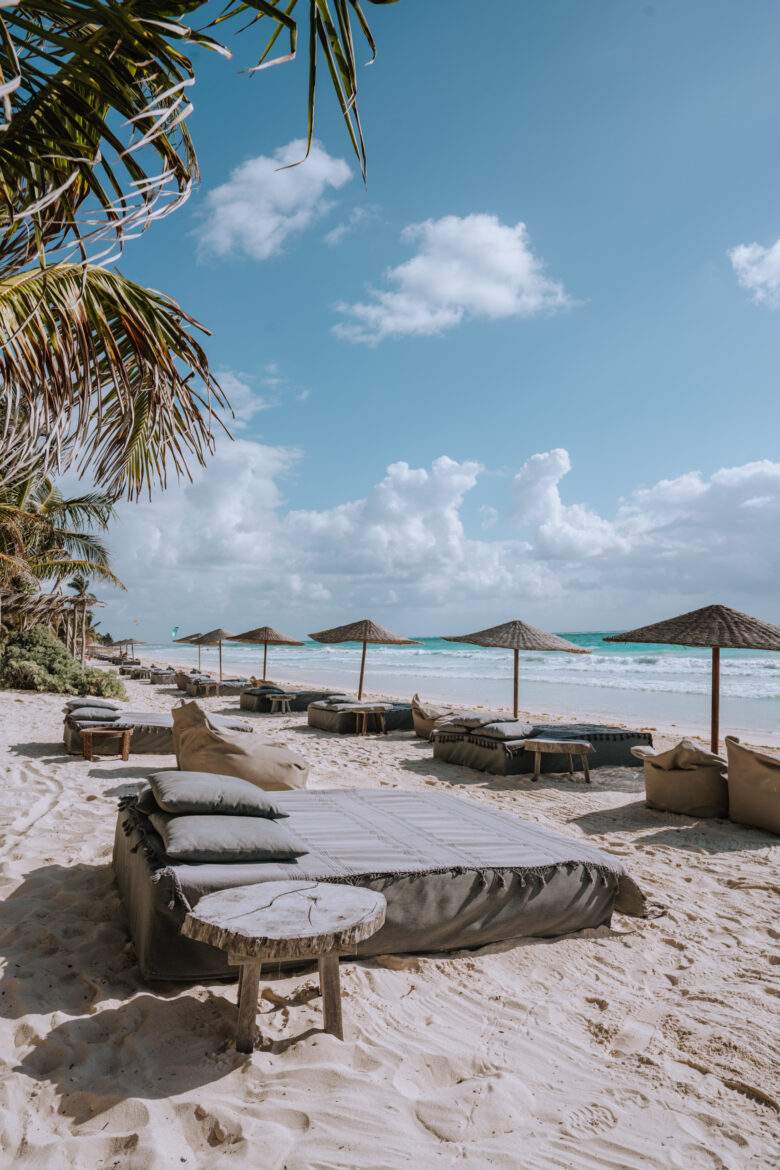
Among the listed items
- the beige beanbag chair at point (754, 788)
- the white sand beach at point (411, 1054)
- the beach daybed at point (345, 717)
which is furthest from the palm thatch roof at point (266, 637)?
the white sand beach at point (411, 1054)

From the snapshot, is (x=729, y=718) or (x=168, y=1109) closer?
(x=168, y=1109)

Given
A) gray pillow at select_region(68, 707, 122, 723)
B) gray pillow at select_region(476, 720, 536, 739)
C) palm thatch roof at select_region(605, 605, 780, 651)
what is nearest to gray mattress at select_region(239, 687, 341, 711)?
gray pillow at select_region(68, 707, 122, 723)

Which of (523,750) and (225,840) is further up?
(225,840)

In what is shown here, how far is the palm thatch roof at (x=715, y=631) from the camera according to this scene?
301 inches

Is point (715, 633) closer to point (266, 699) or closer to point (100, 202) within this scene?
point (100, 202)

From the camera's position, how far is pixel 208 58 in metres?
2.02

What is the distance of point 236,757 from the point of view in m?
5.12

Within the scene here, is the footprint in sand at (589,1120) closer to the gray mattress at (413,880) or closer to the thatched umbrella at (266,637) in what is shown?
the gray mattress at (413,880)

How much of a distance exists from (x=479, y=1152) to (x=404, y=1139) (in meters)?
0.20

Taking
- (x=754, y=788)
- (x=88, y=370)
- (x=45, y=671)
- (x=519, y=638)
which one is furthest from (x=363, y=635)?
(x=88, y=370)

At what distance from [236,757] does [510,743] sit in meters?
3.63

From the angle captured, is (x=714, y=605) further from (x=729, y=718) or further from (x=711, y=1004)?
(x=729, y=718)

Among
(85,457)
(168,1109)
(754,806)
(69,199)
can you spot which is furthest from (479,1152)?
(754,806)

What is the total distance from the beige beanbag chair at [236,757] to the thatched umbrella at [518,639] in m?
5.48
